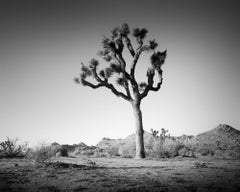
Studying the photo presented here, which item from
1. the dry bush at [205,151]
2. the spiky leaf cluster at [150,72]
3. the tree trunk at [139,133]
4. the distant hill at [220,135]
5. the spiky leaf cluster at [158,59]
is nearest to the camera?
the tree trunk at [139,133]

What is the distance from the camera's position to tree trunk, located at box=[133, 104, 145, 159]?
12.2 metres

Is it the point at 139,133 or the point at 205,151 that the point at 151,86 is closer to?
the point at 139,133

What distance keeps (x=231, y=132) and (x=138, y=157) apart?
21342 millimetres

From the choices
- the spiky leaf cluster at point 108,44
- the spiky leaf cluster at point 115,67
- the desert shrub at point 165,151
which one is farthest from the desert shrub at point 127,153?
the spiky leaf cluster at point 108,44

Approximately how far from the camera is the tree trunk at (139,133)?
12.2 meters

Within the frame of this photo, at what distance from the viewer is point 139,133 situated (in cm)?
1266

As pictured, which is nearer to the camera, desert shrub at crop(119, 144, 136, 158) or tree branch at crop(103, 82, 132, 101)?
tree branch at crop(103, 82, 132, 101)

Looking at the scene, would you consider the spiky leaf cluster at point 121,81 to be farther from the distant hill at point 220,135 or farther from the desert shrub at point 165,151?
the distant hill at point 220,135

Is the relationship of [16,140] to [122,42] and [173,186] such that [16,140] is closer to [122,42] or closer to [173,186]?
[122,42]

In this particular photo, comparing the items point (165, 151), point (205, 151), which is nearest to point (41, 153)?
point (165, 151)

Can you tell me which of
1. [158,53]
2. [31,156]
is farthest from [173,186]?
[158,53]

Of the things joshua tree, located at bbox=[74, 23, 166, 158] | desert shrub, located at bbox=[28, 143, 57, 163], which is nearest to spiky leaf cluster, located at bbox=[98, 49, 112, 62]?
joshua tree, located at bbox=[74, 23, 166, 158]

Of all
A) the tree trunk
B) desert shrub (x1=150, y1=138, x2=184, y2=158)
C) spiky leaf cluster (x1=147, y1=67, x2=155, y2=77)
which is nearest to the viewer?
the tree trunk

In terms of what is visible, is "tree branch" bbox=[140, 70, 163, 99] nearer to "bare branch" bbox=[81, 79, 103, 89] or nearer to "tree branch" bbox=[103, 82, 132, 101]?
"tree branch" bbox=[103, 82, 132, 101]
